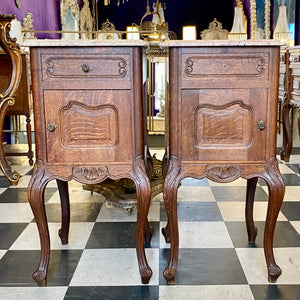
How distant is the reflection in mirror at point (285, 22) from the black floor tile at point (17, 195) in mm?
4291

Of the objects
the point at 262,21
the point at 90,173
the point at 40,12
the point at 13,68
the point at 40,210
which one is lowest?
the point at 40,210

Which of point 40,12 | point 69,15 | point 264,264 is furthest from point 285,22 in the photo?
point 264,264

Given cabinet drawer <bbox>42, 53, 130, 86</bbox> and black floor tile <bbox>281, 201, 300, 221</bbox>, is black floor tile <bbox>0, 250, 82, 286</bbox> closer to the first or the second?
cabinet drawer <bbox>42, 53, 130, 86</bbox>

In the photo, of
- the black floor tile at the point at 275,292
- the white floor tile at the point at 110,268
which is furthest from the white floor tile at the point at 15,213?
the black floor tile at the point at 275,292

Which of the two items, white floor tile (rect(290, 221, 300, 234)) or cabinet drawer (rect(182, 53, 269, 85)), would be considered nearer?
cabinet drawer (rect(182, 53, 269, 85))

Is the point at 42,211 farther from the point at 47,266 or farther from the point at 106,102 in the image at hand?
the point at 106,102

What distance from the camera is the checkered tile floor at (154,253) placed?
A: 1649 millimetres

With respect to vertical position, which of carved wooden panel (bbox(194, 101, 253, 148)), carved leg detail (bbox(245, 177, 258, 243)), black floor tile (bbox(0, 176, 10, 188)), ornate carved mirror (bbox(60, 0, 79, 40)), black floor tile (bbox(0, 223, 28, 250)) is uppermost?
ornate carved mirror (bbox(60, 0, 79, 40))

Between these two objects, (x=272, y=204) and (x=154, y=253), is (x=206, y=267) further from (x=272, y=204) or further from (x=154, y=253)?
(x=272, y=204)

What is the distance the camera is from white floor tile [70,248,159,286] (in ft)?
5.63

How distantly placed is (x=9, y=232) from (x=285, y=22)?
17.2 ft

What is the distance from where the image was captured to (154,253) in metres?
1.97

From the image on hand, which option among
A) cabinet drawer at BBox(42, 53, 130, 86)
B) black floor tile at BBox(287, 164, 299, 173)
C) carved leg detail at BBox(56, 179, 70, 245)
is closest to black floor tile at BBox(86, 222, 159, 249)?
carved leg detail at BBox(56, 179, 70, 245)

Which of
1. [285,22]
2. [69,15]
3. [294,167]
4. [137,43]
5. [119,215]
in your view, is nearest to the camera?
[137,43]
